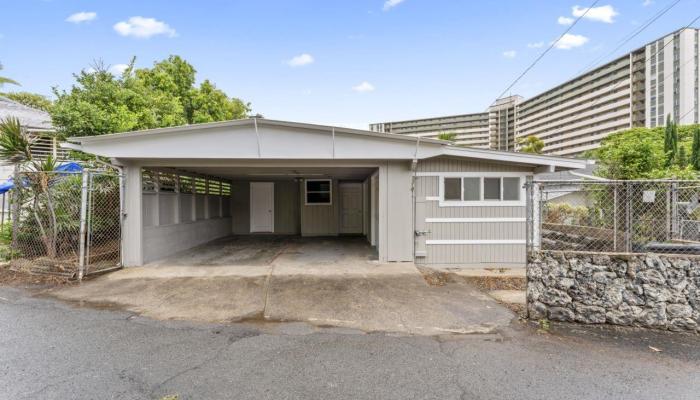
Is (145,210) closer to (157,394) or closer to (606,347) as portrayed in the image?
(157,394)

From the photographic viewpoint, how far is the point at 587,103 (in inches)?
2067

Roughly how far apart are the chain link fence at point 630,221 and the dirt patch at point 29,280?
296 inches

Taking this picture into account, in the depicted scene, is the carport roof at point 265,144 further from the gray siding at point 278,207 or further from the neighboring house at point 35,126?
the gray siding at point 278,207

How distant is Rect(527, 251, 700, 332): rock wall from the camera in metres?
3.80

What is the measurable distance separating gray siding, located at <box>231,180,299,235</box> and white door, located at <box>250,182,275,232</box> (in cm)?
15

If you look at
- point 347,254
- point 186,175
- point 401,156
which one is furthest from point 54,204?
point 401,156

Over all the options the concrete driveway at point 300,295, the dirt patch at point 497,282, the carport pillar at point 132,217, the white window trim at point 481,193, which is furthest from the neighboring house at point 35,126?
the dirt patch at point 497,282

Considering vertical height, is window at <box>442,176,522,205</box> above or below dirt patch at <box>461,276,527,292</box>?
above

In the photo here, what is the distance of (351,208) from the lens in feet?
41.0

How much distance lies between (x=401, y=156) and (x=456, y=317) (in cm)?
353

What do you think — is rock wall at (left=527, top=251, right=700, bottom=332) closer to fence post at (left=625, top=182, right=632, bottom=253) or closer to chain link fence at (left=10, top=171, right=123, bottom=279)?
fence post at (left=625, top=182, right=632, bottom=253)

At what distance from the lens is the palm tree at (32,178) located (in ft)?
20.9

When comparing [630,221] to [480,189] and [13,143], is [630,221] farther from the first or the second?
[13,143]

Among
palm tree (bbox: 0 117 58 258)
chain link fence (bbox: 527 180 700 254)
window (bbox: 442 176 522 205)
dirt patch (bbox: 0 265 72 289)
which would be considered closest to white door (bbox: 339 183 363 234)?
window (bbox: 442 176 522 205)
